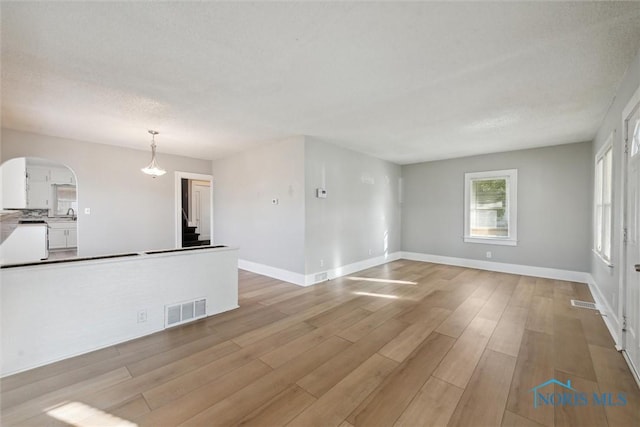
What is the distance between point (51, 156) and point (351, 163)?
5519mm

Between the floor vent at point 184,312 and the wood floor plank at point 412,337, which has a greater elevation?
the floor vent at point 184,312

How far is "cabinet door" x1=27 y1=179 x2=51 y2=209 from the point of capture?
23.3 feet

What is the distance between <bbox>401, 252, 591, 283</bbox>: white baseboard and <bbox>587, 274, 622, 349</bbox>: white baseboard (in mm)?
714

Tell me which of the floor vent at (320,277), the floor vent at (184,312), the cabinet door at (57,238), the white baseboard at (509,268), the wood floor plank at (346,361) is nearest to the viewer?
the wood floor plank at (346,361)

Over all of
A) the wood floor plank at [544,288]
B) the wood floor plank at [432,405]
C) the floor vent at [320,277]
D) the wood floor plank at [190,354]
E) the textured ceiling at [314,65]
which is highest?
the textured ceiling at [314,65]

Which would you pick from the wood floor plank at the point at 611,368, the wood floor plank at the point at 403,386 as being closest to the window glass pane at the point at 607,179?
the wood floor plank at the point at 611,368

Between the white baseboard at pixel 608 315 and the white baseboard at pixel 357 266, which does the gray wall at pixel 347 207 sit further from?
the white baseboard at pixel 608 315

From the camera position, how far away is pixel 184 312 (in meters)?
3.04

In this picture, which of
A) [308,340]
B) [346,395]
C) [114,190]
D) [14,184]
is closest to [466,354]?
[346,395]

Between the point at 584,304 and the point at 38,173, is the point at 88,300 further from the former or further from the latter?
the point at 38,173

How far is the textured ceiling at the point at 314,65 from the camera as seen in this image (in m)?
1.71

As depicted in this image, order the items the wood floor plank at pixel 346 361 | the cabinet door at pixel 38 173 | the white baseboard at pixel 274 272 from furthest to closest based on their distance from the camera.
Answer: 1. the cabinet door at pixel 38 173
2. the white baseboard at pixel 274 272
3. the wood floor plank at pixel 346 361

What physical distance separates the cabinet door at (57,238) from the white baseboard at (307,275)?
5.89 metres

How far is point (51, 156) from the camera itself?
14.7 feet
